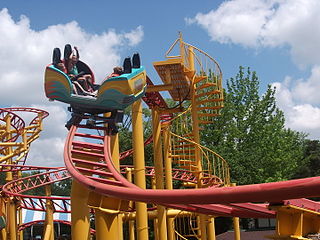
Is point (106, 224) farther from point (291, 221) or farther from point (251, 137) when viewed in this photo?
point (251, 137)

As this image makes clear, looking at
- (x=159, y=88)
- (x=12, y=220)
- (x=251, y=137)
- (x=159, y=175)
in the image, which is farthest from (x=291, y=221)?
(x=251, y=137)

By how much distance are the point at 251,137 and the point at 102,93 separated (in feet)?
61.0

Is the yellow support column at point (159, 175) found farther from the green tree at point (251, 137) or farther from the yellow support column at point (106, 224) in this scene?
the green tree at point (251, 137)

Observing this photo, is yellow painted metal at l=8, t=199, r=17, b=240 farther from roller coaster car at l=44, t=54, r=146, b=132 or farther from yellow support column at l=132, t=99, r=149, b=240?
roller coaster car at l=44, t=54, r=146, b=132

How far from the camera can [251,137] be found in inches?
917

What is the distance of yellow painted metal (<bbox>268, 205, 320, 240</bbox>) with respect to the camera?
4.45 m

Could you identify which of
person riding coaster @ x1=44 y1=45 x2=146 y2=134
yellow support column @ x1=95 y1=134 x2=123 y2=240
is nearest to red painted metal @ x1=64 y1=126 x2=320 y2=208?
yellow support column @ x1=95 y1=134 x2=123 y2=240

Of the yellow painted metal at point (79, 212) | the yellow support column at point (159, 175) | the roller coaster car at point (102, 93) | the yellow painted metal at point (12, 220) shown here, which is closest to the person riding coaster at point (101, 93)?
the roller coaster car at point (102, 93)

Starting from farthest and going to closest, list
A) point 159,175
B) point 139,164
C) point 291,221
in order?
1. point 159,175
2. point 139,164
3. point 291,221

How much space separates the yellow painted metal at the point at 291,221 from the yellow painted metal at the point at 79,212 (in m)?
2.23

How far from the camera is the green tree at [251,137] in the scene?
2178 centimetres

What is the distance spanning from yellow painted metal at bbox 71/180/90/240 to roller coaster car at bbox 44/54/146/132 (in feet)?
3.29

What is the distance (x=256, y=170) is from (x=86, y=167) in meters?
17.3

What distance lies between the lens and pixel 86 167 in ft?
18.2
